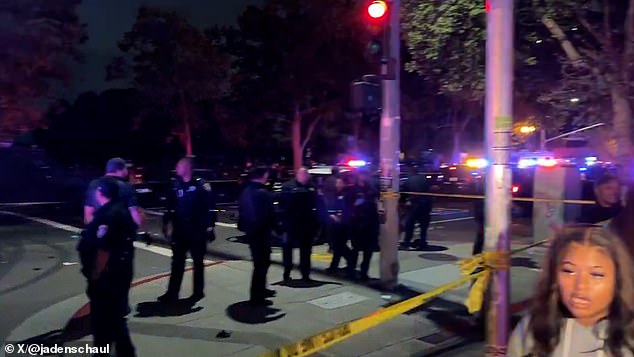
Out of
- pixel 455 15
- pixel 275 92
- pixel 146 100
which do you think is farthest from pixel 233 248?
pixel 146 100

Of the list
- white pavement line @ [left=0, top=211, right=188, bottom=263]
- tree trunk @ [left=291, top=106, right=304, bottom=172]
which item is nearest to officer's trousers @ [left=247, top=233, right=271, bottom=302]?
white pavement line @ [left=0, top=211, right=188, bottom=263]

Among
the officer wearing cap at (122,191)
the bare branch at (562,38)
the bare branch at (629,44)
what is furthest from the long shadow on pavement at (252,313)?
the bare branch at (629,44)

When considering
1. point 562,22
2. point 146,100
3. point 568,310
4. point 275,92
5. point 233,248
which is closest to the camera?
point 568,310

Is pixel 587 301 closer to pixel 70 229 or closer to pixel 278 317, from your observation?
pixel 278 317

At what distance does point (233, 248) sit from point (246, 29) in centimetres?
2224

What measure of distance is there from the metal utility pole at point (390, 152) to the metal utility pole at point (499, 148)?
11.3 feet

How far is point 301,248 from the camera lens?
8828 millimetres

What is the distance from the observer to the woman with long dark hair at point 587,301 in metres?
2.18

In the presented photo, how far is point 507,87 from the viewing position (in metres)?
4.93

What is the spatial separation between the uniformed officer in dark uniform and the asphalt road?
459 cm

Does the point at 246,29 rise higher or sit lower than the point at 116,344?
higher

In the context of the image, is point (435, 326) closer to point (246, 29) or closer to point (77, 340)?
point (77, 340)

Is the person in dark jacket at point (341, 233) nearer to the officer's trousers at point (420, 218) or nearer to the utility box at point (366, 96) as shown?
the utility box at point (366, 96)

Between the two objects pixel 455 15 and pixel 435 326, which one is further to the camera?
pixel 455 15
